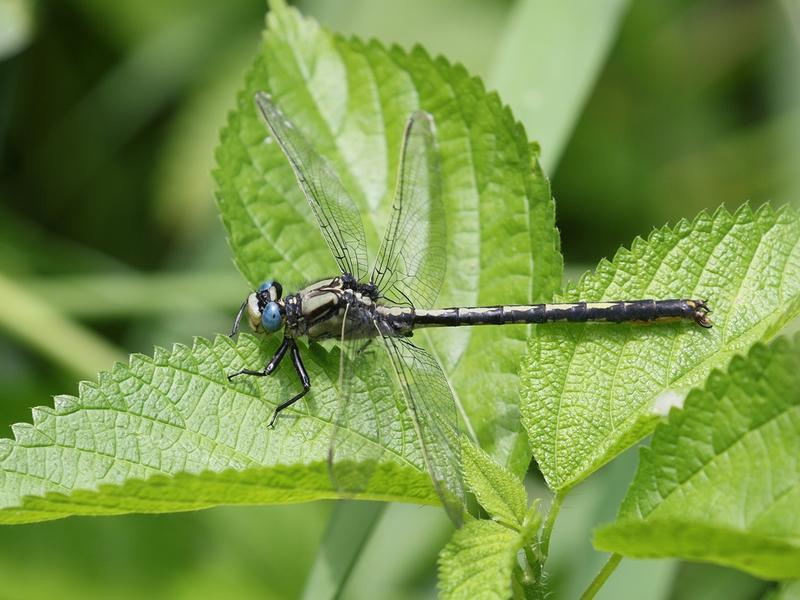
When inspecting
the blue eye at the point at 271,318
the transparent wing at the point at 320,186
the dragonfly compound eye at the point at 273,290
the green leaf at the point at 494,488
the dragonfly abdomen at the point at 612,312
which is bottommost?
the green leaf at the point at 494,488

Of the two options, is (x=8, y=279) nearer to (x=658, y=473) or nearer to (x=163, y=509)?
(x=163, y=509)

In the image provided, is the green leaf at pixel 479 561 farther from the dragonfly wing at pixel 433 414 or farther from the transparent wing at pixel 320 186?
the transparent wing at pixel 320 186

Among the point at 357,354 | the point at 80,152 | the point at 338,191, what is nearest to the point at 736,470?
the point at 357,354

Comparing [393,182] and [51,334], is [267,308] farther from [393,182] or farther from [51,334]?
[51,334]

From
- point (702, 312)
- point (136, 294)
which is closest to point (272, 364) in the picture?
point (702, 312)

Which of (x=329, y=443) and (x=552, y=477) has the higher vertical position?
(x=329, y=443)

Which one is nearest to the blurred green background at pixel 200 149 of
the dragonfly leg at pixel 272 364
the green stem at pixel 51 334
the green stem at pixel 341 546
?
the green stem at pixel 51 334
